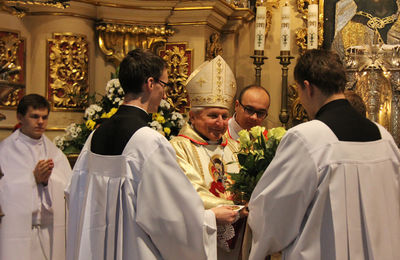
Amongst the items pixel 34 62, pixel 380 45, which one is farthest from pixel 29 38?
pixel 380 45

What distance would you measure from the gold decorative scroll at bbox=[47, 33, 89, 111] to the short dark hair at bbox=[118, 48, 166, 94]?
3.15m

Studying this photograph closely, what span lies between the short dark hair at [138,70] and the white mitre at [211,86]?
3.13 ft

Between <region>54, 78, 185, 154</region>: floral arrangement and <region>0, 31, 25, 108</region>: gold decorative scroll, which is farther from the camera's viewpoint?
<region>0, 31, 25, 108</region>: gold decorative scroll

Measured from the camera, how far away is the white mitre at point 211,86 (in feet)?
13.0

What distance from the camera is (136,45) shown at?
6344mm

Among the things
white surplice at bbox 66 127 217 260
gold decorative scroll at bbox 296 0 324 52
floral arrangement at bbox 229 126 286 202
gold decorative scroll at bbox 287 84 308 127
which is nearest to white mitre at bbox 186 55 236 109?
floral arrangement at bbox 229 126 286 202

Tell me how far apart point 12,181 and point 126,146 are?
2535 millimetres

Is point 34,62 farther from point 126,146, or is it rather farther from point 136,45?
point 126,146

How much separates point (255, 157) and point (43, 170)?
2.54 metres

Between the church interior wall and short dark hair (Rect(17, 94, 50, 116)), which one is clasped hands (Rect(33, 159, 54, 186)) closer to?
short dark hair (Rect(17, 94, 50, 116))

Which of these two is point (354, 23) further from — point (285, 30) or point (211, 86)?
point (211, 86)

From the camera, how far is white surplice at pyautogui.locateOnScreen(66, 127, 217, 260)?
9.25 ft

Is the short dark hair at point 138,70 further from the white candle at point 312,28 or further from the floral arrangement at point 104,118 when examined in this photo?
the white candle at point 312,28

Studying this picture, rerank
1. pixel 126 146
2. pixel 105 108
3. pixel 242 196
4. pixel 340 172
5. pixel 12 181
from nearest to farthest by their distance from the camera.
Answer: pixel 340 172
pixel 126 146
pixel 242 196
pixel 12 181
pixel 105 108
